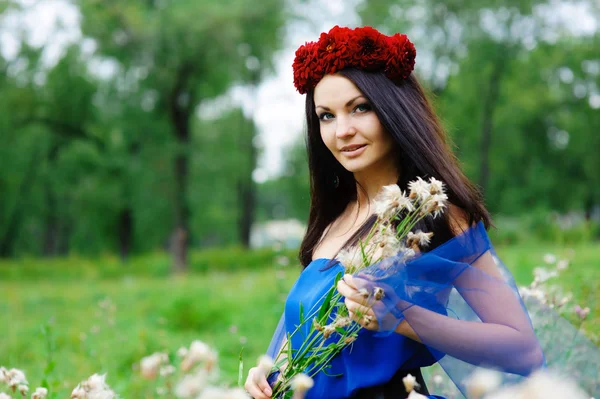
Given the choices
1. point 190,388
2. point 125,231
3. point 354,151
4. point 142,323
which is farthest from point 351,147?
point 125,231

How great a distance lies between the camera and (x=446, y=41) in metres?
20.2

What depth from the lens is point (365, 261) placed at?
153 centimetres

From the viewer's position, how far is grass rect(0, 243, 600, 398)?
176 inches

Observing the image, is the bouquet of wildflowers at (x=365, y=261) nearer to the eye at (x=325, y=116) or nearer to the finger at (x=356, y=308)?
the finger at (x=356, y=308)

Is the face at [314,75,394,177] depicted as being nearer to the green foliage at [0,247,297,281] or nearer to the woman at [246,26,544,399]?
the woman at [246,26,544,399]

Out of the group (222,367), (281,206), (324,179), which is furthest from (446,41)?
(281,206)

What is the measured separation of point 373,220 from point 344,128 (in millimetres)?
316

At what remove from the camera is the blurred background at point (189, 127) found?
10.4 m

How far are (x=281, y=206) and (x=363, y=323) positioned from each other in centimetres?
5598

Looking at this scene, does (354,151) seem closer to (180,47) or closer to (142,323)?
(142,323)

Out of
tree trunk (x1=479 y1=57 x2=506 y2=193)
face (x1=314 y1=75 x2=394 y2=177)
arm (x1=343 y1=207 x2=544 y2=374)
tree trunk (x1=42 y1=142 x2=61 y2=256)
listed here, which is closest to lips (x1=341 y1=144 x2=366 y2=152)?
face (x1=314 y1=75 x2=394 y2=177)

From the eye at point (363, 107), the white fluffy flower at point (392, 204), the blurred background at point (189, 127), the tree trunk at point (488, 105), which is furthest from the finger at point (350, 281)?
the tree trunk at point (488, 105)

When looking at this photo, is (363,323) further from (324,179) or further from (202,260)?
(202,260)

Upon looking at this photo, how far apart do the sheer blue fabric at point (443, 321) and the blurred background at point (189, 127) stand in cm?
512
